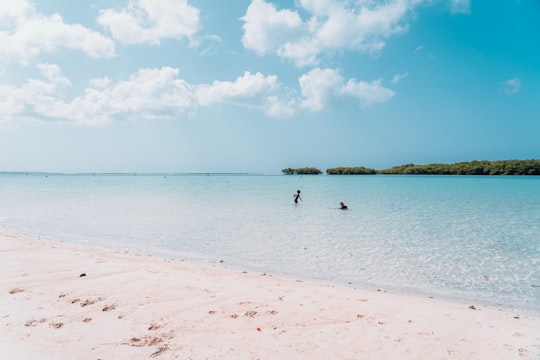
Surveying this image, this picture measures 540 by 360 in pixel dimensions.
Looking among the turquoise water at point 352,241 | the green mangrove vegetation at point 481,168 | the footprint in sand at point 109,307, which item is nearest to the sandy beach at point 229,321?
the footprint in sand at point 109,307

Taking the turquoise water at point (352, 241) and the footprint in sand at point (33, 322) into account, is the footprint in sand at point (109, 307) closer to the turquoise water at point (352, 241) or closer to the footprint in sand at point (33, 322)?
the footprint in sand at point (33, 322)

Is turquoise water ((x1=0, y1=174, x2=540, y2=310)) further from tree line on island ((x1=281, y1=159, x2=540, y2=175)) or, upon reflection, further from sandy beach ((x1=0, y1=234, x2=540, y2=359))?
tree line on island ((x1=281, y1=159, x2=540, y2=175))

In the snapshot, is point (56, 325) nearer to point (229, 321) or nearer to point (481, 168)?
point (229, 321)

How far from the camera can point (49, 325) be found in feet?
18.1

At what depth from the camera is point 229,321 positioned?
5863 mm

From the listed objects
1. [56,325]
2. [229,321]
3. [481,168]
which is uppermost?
[481,168]

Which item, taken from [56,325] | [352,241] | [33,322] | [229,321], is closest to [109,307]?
[56,325]

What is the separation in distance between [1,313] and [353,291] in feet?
25.8

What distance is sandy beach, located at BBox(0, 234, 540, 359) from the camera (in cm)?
486

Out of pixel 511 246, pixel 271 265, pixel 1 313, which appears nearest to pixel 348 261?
pixel 271 265

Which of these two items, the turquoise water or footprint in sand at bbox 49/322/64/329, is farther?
the turquoise water

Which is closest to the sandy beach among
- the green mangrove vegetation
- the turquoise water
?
the turquoise water

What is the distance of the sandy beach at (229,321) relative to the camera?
4.86 m

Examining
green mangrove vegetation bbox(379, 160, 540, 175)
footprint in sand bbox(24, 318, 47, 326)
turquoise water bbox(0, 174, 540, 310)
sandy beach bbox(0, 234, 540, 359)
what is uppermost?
green mangrove vegetation bbox(379, 160, 540, 175)
